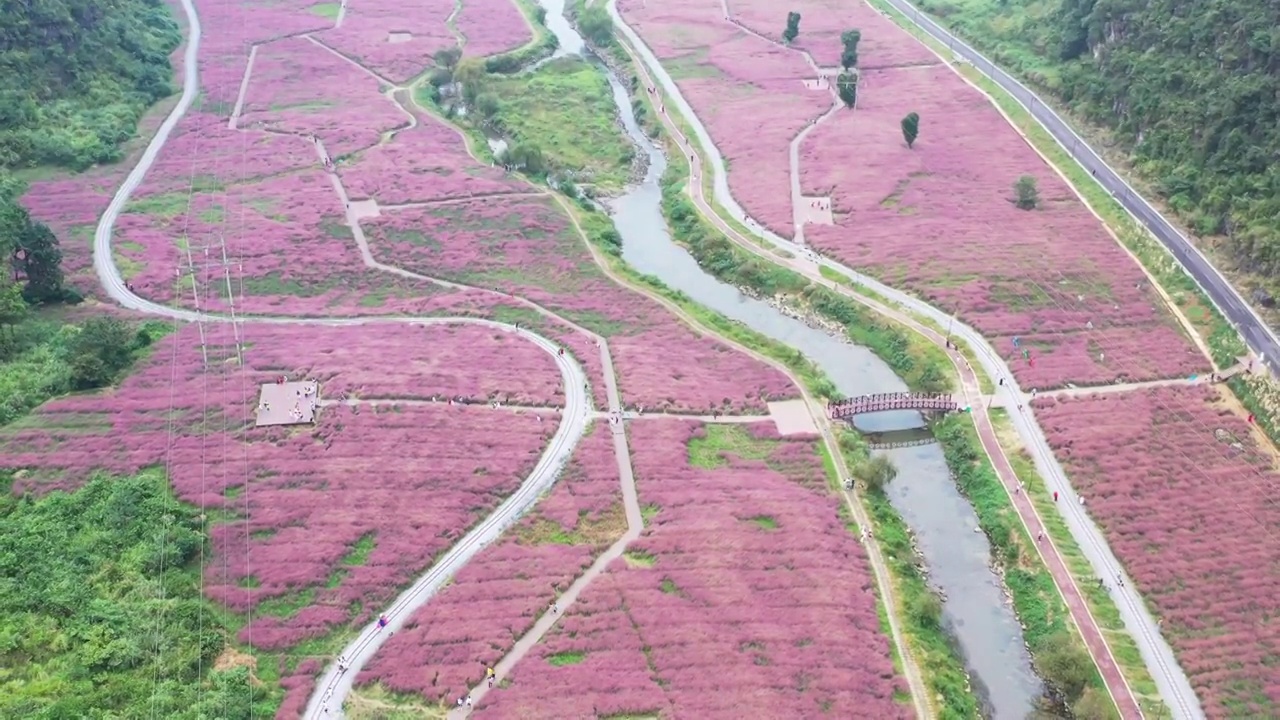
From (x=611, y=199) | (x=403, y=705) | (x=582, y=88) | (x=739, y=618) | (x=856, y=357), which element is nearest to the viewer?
(x=403, y=705)

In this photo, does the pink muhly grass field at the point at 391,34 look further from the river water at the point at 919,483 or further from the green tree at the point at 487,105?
the river water at the point at 919,483

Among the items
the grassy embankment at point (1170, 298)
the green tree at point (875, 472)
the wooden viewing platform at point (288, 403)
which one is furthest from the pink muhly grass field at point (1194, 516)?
the wooden viewing platform at point (288, 403)

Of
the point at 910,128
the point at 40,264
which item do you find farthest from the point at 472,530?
the point at 910,128

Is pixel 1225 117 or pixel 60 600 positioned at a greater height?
pixel 1225 117

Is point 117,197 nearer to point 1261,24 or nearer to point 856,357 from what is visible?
point 856,357

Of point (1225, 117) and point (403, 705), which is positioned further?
point (1225, 117)

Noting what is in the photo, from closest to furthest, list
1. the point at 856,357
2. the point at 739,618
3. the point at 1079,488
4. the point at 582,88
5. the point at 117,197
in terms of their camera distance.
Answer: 1. the point at 739,618
2. the point at 1079,488
3. the point at 856,357
4. the point at 117,197
5. the point at 582,88

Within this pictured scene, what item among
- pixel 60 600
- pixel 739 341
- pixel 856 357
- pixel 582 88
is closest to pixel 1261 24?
pixel 856 357
